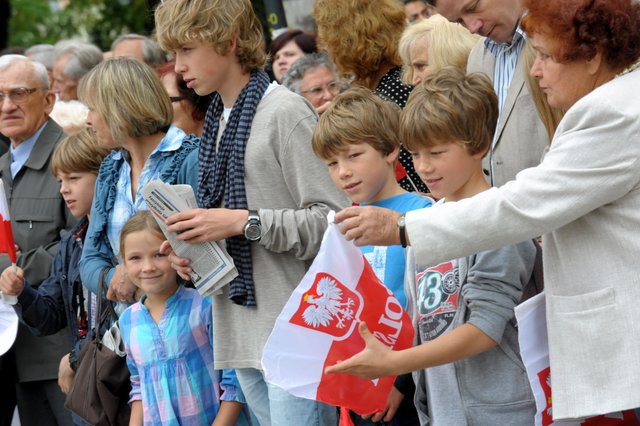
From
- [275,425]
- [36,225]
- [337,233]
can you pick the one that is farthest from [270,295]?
[36,225]

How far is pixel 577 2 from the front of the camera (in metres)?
3.20

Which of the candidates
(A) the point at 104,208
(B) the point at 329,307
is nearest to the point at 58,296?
(A) the point at 104,208

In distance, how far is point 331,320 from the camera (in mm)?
3785

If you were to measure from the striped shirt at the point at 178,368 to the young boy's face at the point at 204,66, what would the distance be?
1.07m

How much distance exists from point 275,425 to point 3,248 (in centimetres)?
210

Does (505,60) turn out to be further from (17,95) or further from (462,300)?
(17,95)

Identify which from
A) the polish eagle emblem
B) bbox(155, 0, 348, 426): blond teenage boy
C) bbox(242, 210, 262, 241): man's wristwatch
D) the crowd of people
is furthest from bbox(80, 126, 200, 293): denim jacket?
the polish eagle emblem

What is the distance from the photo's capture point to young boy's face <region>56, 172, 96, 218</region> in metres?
5.84

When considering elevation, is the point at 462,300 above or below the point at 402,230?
below

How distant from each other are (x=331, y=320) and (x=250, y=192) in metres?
0.96

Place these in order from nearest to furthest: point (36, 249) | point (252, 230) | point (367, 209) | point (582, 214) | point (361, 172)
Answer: point (582, 214), point (367, 209), point (361, 172), point (252, 230), point (36, 249)

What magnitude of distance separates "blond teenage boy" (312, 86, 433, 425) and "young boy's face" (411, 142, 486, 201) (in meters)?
0.37

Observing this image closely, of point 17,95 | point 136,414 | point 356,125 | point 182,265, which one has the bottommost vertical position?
point 136,414

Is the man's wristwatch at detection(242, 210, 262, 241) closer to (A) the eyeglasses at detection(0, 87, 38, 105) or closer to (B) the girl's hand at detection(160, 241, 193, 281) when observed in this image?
(B) the girl's hand at detection(160, 241, 193, 281)
